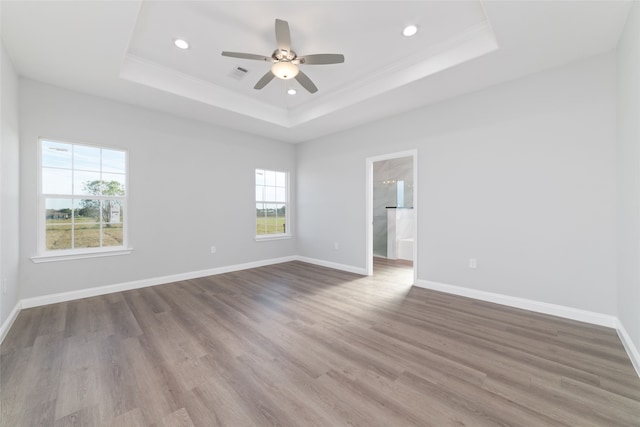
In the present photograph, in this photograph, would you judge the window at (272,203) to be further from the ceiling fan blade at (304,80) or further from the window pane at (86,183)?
the ceiling fan blade at (304,80)

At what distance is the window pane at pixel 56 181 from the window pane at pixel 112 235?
2.13 feet

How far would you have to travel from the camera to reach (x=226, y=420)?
4.89ft

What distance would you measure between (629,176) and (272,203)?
5.22 metres

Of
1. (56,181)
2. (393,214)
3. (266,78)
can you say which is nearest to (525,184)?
(266,78)

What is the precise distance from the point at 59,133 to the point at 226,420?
4085 mm

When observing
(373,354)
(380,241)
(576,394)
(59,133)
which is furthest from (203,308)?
(380,241)

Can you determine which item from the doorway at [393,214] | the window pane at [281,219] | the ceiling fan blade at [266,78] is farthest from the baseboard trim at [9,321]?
the doorway at [393,214]

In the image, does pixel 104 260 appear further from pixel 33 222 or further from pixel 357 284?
pixel 357 284

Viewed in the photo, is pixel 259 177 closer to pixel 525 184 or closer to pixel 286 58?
pixel 286 58

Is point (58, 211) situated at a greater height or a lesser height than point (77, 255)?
greater

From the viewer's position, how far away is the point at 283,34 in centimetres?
234

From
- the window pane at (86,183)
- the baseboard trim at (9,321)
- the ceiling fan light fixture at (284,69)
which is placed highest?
the ceiling fan light fixture at (284,69)

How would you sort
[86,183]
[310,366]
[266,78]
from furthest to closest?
1. [86,183]
2. [266,78]
3. [310,366]

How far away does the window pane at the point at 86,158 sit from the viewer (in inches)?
139
